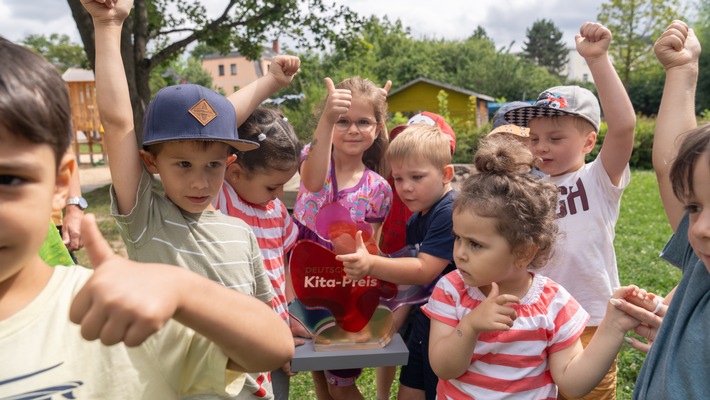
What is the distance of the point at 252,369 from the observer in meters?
1.04

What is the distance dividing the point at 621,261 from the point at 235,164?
208 inches

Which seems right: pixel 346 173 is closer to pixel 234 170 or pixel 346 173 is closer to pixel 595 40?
pixel 234 170

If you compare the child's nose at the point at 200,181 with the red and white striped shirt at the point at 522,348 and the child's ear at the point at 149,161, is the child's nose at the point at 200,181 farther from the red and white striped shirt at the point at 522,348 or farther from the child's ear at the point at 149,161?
the red and white striped shirt at the point at 522,348

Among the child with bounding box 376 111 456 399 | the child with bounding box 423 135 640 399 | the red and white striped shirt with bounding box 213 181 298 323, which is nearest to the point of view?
the child with bounding box 423 135 640 399

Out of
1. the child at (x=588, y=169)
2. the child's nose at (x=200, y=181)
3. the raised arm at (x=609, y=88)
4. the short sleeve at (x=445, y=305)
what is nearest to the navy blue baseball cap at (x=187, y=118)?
the child's nose at (x=200, y=181)

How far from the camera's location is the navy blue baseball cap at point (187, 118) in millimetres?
1852

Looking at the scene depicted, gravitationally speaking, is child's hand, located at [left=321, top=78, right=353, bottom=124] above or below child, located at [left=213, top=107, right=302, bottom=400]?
above

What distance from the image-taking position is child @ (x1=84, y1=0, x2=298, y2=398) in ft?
5.74

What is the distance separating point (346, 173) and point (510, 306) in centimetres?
129

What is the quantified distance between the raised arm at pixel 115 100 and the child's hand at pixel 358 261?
2.53 ft

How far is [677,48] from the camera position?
5.92ft

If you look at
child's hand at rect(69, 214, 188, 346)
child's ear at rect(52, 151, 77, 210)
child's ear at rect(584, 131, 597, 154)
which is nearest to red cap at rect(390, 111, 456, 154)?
child's ear at rect(584, 131, 597, 154)

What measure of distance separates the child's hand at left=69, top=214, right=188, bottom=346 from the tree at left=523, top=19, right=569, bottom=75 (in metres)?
93.0

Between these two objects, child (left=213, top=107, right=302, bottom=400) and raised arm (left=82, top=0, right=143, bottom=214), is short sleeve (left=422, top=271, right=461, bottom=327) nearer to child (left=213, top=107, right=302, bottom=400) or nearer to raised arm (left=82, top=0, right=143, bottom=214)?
child (left=213, top=107, right=302, bottom=400)
